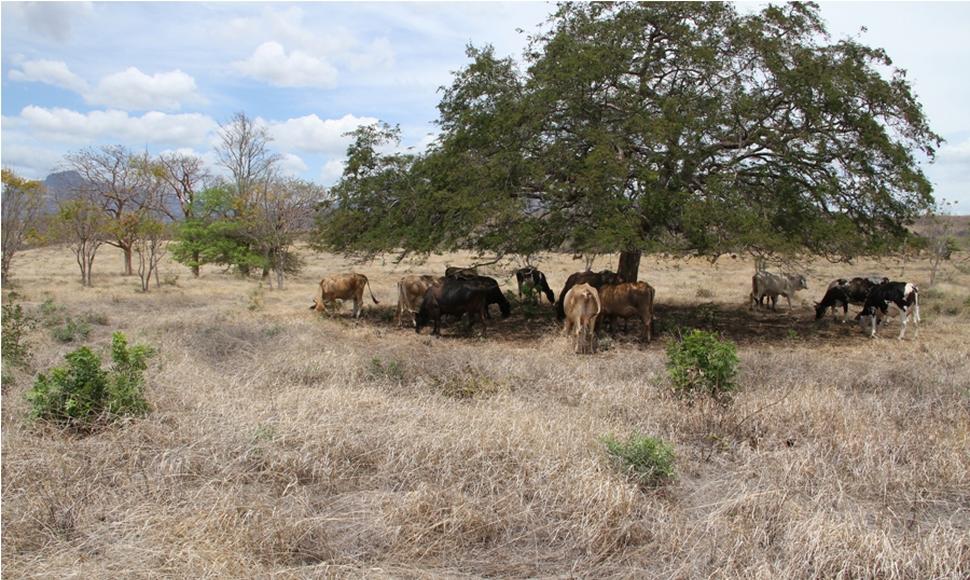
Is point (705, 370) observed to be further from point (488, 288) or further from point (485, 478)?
point (488, 288)

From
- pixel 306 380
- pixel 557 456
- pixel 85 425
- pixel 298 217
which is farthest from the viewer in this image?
pixel 298 217

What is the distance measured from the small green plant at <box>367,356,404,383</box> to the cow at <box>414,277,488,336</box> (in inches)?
233

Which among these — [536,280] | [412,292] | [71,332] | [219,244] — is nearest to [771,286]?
[536,280]

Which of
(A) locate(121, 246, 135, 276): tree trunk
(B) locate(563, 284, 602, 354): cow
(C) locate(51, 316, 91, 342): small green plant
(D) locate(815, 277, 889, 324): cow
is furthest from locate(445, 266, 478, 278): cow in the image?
(A) locate(121, 246, 135, 276): tree trunk

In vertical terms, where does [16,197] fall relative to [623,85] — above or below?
below

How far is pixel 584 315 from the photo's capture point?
13.8 meters

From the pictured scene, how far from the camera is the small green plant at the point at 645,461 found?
5.72 m

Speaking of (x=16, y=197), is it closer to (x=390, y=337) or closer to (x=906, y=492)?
(x=390, y=337)

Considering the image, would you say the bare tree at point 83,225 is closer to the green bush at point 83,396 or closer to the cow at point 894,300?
the green bush at point 83,396

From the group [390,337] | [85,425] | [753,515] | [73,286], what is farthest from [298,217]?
[753,515]

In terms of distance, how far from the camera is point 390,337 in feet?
51.0

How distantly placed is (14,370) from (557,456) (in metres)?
7.96

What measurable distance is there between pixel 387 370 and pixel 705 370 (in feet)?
14.1

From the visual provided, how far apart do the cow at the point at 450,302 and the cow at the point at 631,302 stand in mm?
2906
